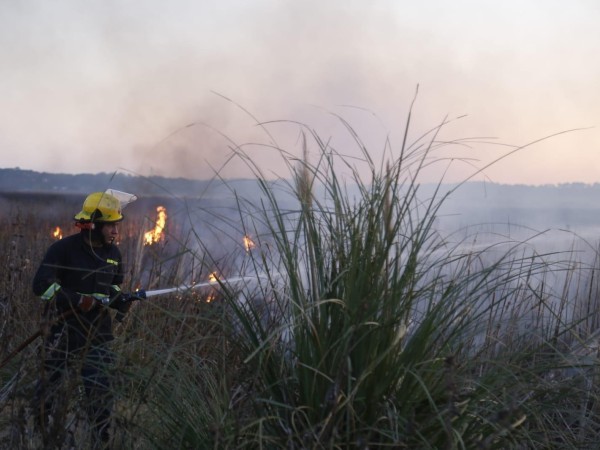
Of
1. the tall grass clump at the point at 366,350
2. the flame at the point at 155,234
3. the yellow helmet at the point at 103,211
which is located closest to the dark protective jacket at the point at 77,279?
the yellow helmet at the point at 103,211

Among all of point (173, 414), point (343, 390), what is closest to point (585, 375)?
point (343, 390)

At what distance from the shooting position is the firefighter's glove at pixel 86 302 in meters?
4.55

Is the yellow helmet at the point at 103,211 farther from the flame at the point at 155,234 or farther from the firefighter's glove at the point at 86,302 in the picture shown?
the firefighter's glove at the point at 86,302

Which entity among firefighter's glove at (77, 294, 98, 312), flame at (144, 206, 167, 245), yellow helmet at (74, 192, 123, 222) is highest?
yellow helmet at (74, 192, 123, 222)

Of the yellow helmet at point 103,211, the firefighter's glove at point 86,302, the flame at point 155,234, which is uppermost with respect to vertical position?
the yellow helmet at point 103,211

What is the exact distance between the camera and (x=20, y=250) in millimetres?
8383

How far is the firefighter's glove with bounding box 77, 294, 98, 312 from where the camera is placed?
4.55 metres

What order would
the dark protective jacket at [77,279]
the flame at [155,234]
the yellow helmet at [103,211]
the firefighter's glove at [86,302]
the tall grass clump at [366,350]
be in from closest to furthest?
1. the tall grass clump at [366,350]
2. the firefighter's glove at [86,302]
3. the dark protective jacket at [77,279]
4. the yellow helmet at [103,211]
5. the flame at [155,234]

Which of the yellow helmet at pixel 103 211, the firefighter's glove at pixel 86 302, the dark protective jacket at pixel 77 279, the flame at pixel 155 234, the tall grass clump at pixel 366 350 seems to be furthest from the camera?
the flame at pixel 155 234

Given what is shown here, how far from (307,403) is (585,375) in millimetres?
1030

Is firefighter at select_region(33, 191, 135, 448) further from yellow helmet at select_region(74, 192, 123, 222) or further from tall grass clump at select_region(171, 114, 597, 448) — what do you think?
tall grass clump at select_region(171, 114, 597, 448)

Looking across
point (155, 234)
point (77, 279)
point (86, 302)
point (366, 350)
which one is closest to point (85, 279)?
point (77, 279)

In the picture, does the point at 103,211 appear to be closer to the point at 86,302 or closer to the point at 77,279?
the point at 77,279

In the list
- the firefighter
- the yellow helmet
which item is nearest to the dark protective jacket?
the firefighter
